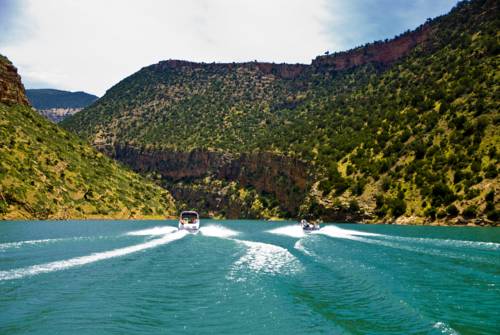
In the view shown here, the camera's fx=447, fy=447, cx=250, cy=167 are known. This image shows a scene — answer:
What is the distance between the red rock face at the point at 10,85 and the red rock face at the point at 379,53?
425ft

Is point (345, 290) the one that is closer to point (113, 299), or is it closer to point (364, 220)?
point (113, 299)

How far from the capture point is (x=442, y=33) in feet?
408

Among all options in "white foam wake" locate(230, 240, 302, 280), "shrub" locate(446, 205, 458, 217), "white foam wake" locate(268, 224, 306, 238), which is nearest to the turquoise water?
"white foam wake" locate(230, 240, 302, 280)

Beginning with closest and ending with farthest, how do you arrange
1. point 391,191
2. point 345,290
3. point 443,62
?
point 345,290
point 391,191
point 443,62

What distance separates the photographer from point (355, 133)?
4446 inches

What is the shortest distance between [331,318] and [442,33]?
127471mm

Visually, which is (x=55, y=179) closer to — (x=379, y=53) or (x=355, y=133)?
(x=355, y=133)

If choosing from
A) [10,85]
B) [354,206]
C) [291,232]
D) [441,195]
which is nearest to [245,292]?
[291,232]

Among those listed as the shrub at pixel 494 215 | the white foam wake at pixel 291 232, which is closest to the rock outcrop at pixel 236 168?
the white foam wake at pixel 291 232

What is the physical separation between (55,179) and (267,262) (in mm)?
73338

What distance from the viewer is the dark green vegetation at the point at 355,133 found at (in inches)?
3002

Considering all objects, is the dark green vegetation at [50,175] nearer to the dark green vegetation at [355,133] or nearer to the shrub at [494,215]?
the dark green vegetation at [355,133]

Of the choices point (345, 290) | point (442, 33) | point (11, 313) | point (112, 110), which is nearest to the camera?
point (11, 313)

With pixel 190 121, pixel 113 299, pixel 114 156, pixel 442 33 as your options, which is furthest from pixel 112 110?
pixel 113 299
